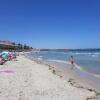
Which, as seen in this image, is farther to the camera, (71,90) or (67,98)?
(71,90)

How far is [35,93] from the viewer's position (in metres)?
8.84

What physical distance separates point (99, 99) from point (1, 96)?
3.72m

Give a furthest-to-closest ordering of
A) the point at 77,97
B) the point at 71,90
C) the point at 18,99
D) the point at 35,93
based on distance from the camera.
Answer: the point at 71,90 < the point at 35,93 < the point at 77,97 < the point at 18,99

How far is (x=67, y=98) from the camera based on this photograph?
26.7ft

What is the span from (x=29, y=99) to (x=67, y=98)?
1.45 metres

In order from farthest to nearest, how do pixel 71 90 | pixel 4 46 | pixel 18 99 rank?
pixel 4 46 → pixel 71 90 → pixel 18 99

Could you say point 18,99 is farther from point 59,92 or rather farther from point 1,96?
point 59,92

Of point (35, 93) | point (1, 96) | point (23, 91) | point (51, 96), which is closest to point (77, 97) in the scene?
point (51, 96)

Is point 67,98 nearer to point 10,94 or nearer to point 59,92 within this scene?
point 59,92

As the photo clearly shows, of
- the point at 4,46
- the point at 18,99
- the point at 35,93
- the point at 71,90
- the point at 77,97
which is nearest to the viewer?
the point at 18,99

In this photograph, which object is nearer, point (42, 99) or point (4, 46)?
point (42, 99)

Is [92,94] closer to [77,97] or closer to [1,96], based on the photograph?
[77,97]

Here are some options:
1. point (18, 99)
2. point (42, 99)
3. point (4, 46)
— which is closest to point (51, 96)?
point (42, 99)

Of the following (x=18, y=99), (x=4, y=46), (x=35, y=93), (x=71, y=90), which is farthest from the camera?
(x=4, y=46)
